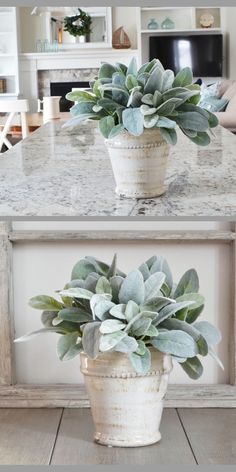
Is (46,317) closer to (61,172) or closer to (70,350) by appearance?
(70,350)

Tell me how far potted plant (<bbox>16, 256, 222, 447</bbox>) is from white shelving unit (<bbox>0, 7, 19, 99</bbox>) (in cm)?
469

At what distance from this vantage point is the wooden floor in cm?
113

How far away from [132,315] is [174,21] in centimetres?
640

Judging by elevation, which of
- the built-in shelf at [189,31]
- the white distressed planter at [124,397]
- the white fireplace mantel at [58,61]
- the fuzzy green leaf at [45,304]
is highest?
the built-in shelf at [189,31]

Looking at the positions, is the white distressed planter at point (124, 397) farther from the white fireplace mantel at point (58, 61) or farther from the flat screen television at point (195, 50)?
the flat screen television at point (195, 50)

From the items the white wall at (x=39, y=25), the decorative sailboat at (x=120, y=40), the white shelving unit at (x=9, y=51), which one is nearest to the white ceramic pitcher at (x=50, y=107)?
the white shelving unit at (x=9, y=51)

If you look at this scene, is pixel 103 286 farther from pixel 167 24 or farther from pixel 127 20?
pixel 127 20

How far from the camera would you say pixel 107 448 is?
1.15 metres

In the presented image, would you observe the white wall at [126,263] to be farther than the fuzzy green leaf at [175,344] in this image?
Yes

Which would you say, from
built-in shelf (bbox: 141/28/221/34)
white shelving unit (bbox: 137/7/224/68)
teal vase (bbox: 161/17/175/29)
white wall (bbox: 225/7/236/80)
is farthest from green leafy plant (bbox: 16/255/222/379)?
teal vase (bbox: 161/17/175/29)

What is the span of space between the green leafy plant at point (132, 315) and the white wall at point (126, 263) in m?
0.16

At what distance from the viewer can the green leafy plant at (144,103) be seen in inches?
32.7

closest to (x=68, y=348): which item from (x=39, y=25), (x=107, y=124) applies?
(x=107, y=124)

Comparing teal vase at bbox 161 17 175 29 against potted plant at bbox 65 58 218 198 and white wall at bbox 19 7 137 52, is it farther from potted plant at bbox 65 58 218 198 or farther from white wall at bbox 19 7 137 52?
potted plant at bbox 65 58 218 198
